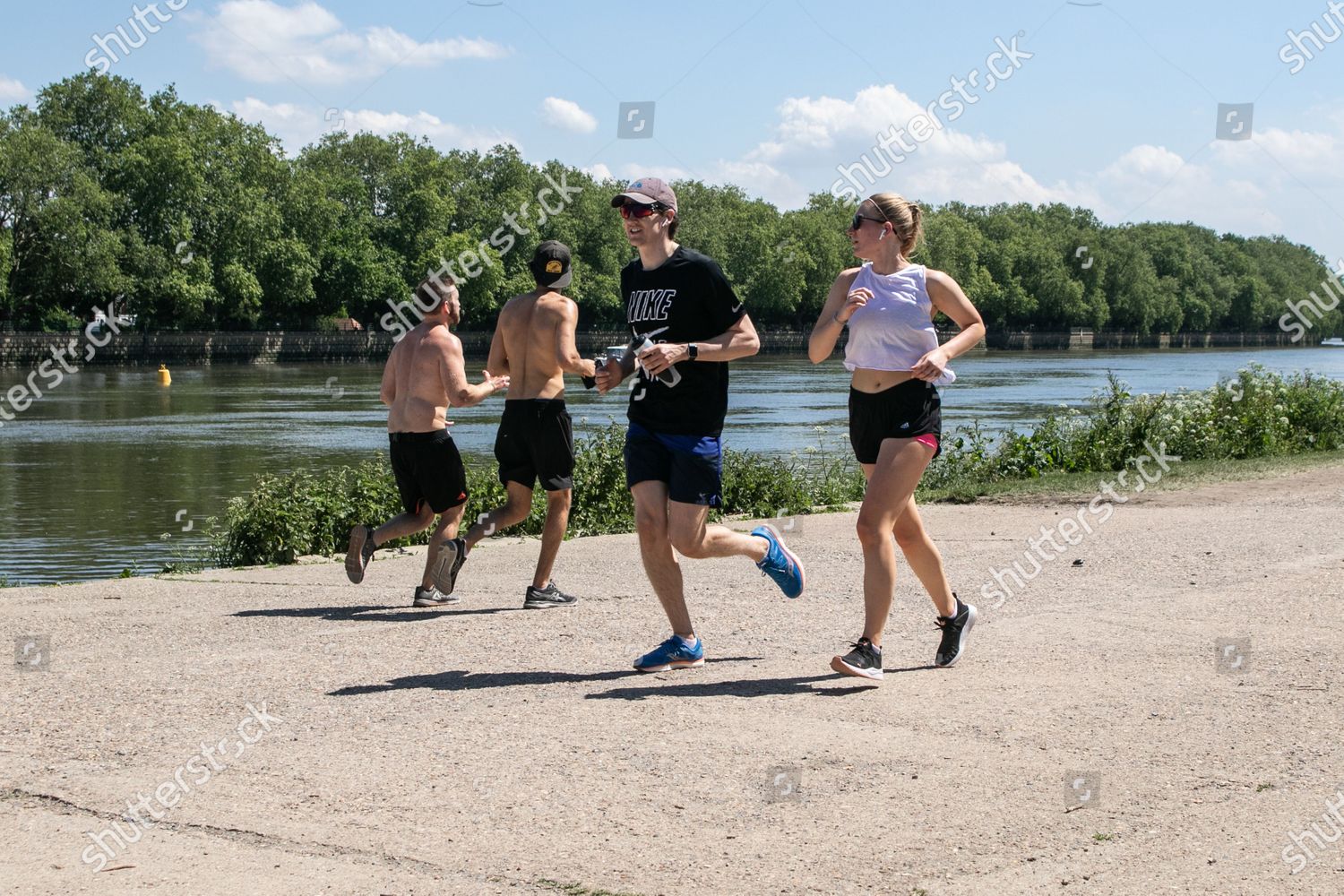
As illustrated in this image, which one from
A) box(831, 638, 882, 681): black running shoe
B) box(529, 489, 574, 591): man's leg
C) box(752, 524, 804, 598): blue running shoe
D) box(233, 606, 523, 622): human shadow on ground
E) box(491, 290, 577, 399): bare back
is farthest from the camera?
box(529, 489, 574, 591): man's leg

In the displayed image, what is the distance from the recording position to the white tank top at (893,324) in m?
6.00

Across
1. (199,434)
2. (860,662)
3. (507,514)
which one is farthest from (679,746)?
(199,434)

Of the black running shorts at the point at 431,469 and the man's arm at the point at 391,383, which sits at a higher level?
the man's arm at the point at 391,383

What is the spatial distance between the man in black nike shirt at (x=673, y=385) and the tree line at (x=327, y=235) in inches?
1642

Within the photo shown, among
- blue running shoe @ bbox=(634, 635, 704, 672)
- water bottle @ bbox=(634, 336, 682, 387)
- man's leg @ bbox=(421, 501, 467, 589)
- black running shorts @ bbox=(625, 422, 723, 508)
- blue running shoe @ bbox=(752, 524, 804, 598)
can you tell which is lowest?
blue running shoe @ bbox=(634, 635, 704, 672)

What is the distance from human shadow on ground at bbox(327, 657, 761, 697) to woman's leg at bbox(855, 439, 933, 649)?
1.04m

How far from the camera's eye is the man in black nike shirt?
6.13m

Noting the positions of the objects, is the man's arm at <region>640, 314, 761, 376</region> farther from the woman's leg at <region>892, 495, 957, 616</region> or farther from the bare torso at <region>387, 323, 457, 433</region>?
the bare torso at <region>387, 323, 457, 433</region>

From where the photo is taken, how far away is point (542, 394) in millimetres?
8227

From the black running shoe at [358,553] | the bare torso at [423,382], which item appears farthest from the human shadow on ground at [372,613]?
the bare torso at [423,382]

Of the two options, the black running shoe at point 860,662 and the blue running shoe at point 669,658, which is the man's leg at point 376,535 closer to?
the blue running shoe at point 669,658

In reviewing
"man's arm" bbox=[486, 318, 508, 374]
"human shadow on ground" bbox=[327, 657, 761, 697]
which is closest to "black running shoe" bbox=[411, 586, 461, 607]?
"man's arm" bbox=[486, 318, 508, 374]

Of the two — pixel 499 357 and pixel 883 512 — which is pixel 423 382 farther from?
pixel 883 512

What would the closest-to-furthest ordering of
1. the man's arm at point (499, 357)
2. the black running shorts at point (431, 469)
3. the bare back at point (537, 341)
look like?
the bare back at point (537, 341) → the man's arm at point (499, 357) → the black running shorts at point (431, 469)
